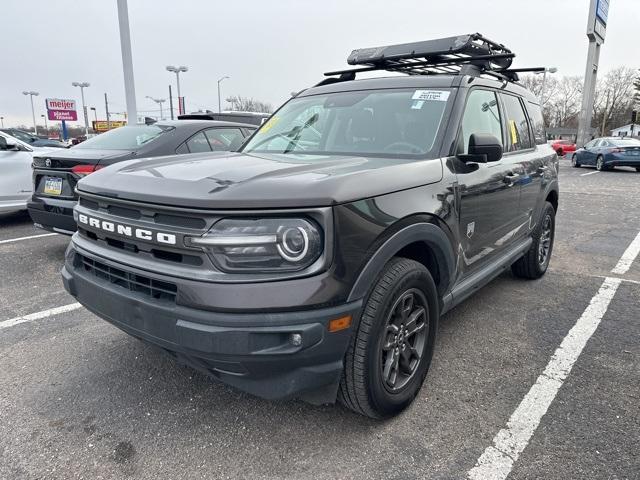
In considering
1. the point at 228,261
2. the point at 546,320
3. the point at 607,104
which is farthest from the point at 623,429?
the point at 607,104

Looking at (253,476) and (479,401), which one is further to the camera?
(479,401)

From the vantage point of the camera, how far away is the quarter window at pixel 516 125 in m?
3.84

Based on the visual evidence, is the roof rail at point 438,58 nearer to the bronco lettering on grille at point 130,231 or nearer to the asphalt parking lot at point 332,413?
the asphalt parking lot at point 332,413

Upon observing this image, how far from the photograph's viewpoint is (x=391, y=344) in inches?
95.0

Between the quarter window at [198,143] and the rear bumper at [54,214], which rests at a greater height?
the quarter window at [198,143]

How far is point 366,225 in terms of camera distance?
2105 millimetres

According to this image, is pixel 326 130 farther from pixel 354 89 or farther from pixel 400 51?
pixel 400 51

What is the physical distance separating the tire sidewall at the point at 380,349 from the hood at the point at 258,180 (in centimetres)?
47

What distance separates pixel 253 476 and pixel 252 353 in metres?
0.62

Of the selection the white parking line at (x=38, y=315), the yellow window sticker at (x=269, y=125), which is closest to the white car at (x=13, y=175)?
the white parking line at (x=38, y=315)

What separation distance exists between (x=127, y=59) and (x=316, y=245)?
1382 cm

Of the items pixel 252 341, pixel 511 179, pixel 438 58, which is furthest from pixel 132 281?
pixel 438 58

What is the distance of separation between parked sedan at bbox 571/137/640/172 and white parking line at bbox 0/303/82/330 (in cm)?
2029

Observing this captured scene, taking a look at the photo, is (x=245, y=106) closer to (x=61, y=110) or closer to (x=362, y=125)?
(x=61, y=110)
